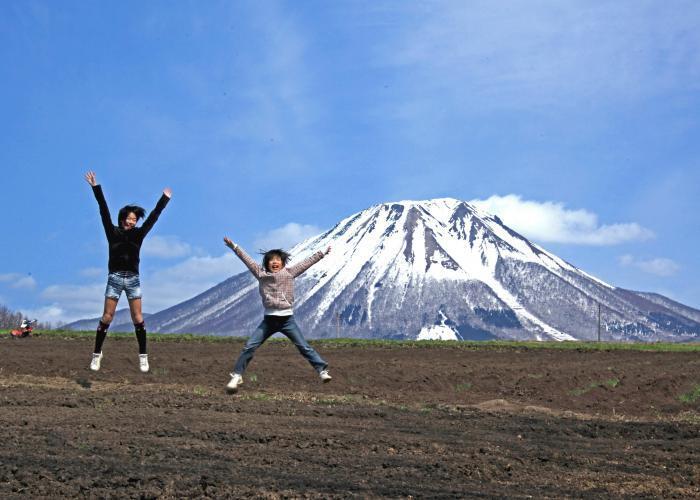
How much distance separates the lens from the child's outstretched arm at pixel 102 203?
46.3ft

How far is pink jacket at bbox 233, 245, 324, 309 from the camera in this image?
13820mm

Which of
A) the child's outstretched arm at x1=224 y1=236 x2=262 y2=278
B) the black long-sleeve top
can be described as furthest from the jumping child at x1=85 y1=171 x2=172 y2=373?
the child's outstretched arm at x1=224 y1=236 x2=262 y2=278

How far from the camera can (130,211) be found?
46.2 ft

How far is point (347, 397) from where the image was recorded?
1562cm

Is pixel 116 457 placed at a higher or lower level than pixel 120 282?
lower

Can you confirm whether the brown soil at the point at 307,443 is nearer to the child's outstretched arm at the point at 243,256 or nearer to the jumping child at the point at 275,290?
the jumping child at the point at 275,290

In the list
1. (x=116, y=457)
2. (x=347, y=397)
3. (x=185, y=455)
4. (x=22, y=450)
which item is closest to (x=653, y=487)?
(x=185, y=455)

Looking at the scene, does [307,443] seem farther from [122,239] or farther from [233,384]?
[122,239]

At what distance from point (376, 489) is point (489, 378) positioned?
1425cm

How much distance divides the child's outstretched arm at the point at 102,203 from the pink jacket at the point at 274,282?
6.54 ft

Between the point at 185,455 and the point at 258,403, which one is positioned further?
the point at 258,403

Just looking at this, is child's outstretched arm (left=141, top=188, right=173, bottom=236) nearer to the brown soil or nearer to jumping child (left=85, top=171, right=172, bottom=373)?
jumping child (left=85, top=171, right=172, bottom=373)

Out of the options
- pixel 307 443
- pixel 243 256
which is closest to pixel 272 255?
pixel 243 256

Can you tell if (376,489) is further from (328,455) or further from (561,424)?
(561,424)
